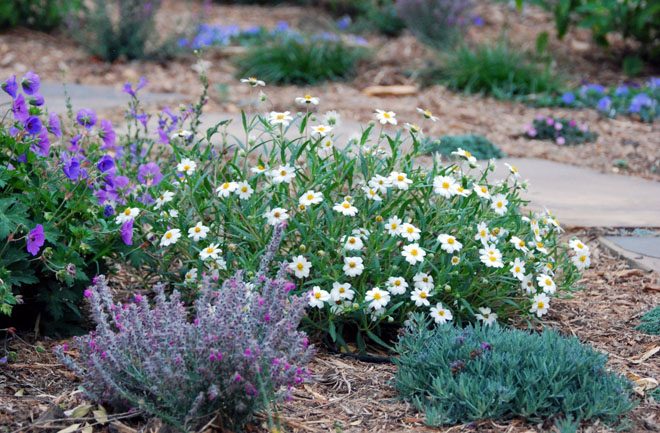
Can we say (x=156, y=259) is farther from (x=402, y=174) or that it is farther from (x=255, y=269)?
(x=402, y=174)

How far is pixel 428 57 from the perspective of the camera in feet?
27.5

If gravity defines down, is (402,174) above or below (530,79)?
above

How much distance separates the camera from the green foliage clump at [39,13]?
29.8 ft

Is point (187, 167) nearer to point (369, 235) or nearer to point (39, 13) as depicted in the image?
point (369, 235)

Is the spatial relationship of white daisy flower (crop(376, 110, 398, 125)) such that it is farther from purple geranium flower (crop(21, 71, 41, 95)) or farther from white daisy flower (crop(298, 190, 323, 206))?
purple geranium flower (crop(21, 71, 41, 95))

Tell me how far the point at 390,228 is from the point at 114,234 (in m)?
0.93

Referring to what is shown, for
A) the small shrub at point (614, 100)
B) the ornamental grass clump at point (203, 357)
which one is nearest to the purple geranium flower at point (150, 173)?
the ornamental grass clump at point (203, 357)

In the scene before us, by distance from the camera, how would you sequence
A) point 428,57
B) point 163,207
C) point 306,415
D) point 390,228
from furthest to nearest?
point 428,57, point 163,207, point 390,228, point 306,415

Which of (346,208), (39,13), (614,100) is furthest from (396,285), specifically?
(39,13)

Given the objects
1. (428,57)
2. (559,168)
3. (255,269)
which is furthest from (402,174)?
(428,57)

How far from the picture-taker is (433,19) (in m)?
9.14

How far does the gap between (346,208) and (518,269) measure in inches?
23.9

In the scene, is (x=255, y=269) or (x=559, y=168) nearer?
(x=255, y=269)

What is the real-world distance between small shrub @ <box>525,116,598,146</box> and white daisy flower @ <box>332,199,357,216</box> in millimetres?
3438
